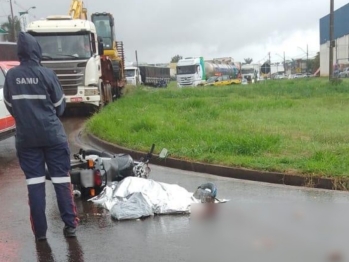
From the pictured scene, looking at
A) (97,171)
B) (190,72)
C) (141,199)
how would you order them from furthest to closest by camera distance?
1. (190,72)
2. (97,171)
3. (141,199)

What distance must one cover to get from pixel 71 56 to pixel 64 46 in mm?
444

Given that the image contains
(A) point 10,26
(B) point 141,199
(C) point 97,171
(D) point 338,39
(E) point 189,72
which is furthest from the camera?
(D) point 338,39

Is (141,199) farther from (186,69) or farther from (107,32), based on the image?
(186,69)

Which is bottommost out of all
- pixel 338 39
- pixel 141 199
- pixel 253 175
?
pixel 253 175

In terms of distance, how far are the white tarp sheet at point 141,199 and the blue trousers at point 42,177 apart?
0.87m

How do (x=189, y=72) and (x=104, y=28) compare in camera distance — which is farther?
(x=189, y=72)

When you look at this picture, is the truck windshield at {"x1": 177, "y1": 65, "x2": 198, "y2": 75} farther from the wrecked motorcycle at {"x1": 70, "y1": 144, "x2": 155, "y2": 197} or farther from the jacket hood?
the jacket hood

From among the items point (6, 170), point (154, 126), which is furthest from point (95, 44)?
point (6, 170)

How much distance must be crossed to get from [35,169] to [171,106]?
12.8 meters

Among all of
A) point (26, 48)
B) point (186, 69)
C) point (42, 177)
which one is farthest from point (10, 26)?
point (42, 177)

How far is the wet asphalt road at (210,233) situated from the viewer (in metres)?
4.57

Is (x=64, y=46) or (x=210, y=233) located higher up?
(x=64, y=46)

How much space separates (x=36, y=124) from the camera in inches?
186

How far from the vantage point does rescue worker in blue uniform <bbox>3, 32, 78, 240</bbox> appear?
473cm
